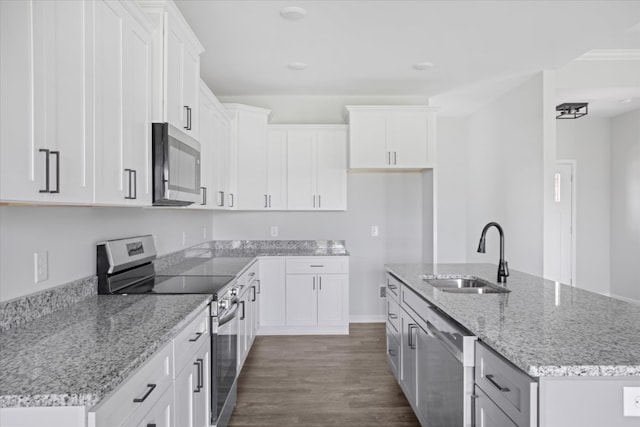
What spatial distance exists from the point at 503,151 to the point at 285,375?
3483 millimetres

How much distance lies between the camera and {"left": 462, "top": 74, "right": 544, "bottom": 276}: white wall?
4000mm

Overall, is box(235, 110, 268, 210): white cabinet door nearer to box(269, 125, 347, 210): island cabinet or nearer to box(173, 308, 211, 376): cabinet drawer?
box(269, 125, 347, 210): island cabinet

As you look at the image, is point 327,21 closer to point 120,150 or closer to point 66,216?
point 120,150

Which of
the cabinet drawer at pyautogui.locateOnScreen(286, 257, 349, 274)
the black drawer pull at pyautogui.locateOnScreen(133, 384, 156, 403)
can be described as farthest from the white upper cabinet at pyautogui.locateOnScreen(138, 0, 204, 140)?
the cabinet drawer at pyautogui.locateOnScreen(286, 257, 349, 274)

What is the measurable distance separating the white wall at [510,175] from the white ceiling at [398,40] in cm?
36

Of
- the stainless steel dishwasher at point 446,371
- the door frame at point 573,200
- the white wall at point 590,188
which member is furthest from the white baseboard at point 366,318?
the white wall at point 590,188

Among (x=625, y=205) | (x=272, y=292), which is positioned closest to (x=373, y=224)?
(x=272, y=292)

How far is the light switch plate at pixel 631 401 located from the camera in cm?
114

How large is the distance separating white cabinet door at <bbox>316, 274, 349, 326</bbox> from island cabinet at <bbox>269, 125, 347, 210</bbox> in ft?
2.74

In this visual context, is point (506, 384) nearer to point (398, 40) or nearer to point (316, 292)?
point (398, 40)

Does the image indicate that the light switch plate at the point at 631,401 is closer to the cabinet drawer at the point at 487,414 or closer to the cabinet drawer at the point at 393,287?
the cabinet drawer at the point at 487,414

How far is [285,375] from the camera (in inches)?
130

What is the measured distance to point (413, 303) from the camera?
2.38 metres

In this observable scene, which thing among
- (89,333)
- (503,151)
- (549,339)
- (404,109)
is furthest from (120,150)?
(503,151)
